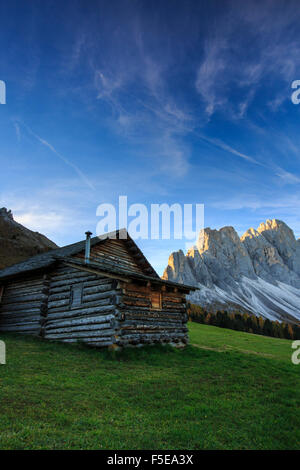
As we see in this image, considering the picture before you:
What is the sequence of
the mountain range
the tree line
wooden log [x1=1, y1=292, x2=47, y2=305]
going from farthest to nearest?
1. the mountain range
2. the tree line
3. wooden log [x1=1, y1=292, x2=47, y2=305]

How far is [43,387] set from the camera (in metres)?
7.70

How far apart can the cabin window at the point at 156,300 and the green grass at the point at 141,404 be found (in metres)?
4.07

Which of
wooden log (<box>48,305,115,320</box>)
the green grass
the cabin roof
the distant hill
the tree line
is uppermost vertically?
the distant hill

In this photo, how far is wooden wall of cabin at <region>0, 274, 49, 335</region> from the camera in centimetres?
1728

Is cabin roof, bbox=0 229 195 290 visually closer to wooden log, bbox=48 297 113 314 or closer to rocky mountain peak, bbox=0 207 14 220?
wooden log, bbox=48 297 113 314

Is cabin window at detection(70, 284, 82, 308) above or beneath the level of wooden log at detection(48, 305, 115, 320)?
above

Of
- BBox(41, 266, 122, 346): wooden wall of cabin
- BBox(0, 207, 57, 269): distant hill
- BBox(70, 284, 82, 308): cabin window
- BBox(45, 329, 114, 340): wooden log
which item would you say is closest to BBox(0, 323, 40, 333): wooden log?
BBox(41, 266, 122, 346): wooden wall of cabin

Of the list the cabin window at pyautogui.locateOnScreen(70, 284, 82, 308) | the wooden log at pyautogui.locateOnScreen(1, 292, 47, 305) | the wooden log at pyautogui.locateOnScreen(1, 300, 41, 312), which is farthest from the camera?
the wooden log at pyautogui.locateOnScreen(1, 300, 41, 312)

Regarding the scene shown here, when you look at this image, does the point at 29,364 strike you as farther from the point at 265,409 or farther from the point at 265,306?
the point at 265,306

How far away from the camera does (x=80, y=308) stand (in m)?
15.3

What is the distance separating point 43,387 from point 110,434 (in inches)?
134

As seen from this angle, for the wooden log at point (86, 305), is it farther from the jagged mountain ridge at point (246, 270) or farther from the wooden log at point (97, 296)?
the jagged mountain ridge at point (246, 270)

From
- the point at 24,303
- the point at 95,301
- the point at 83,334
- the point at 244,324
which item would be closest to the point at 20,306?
the point at 24,303

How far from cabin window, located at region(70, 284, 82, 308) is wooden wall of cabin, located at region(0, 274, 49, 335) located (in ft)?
7.62
